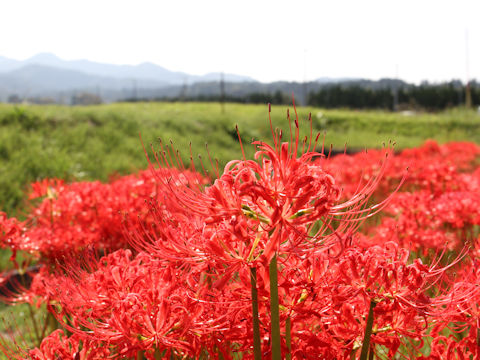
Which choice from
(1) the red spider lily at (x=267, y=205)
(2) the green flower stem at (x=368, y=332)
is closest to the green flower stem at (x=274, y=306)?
(1) the red spider lily at (x=267, y=205)

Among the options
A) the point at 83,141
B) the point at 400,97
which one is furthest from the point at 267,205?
the point at 400,97

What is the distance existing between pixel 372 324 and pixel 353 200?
329 mm

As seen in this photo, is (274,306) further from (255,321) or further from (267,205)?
(267,205)

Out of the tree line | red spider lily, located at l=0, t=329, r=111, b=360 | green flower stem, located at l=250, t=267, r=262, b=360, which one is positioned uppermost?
the tree line

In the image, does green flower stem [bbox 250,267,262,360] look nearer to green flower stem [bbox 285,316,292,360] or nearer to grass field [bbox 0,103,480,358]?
green flower stem [bbox 285,316,292,360]

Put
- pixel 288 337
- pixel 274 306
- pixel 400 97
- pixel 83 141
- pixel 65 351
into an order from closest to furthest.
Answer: pixel 274 306, pixel 288 337, pixel 65 351, pixel 83 141, pixel 400 97

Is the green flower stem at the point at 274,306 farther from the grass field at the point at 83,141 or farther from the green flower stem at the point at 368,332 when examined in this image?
the grass field at the point at 83,141

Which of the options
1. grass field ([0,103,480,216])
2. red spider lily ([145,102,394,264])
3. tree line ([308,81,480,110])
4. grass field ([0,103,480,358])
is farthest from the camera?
tree line ([308,81,480,110])

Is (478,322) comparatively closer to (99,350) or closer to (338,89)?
(99,350)

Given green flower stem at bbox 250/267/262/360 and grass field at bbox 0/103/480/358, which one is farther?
grass field at bbox 0/103/480/358

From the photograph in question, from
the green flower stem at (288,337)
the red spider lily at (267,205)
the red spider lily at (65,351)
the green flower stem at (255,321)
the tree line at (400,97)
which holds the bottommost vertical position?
the red spider lily at (65,351)

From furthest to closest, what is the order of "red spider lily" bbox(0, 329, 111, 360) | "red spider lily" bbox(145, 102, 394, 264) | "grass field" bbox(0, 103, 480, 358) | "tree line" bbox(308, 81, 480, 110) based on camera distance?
"tree line" bbox(308, 81, 480, 110) → "grass field" bbox(0, 103, 480, 358) → "red spider lily" bbox(0, 329, 111, 360) → "red spider lily" bbox(145, 102, 394, 264)

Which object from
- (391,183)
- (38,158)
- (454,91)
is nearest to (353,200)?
(391,183)

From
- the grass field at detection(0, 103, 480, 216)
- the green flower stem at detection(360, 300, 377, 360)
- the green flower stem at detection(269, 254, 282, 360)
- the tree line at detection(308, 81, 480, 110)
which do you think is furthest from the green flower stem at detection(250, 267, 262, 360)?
the tree line at detection(308, 81, 480, 110)
